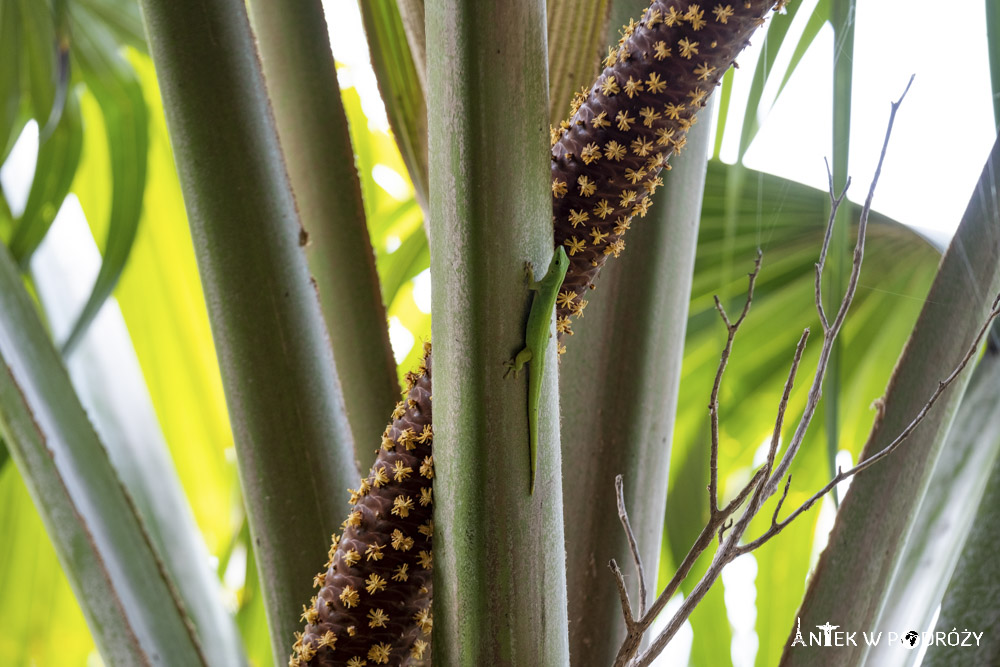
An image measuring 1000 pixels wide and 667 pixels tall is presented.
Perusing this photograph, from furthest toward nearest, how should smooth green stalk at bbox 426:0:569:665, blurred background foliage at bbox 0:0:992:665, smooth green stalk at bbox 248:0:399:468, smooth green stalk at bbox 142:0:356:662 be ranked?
blurred background foliage at bbox 0:0:992:665, smooth green stalk at bbox 248:0:399:468, smooth green stalk at bbox 142:0:356:662, smooth green stalk at bbox 426:0:569:665

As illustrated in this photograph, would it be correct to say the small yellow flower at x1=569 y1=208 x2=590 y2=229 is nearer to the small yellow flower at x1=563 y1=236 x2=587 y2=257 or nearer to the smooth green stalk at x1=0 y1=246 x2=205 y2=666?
the small yellow flower at x1=563 y1=236 x2=587 y2=257

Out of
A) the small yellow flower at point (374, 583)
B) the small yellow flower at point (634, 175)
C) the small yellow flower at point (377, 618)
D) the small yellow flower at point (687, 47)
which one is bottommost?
the small yellow flower at point (377, 618)

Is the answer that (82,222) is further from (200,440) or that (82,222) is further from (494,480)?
(494,480)

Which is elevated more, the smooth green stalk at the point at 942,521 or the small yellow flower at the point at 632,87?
the small yellow flower at the point at 632,87

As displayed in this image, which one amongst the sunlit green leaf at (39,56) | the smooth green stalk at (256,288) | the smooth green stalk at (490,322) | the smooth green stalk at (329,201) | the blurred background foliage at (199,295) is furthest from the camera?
the sunlit green leaf at (39,56)

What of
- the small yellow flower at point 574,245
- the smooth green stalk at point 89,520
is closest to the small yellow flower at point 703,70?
the small yellow flower at point 574,245

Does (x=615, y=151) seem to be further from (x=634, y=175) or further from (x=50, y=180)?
(x=50, y=180)

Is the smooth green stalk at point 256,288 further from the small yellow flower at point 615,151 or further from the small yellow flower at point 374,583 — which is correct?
the small yellow flower at point 615,151

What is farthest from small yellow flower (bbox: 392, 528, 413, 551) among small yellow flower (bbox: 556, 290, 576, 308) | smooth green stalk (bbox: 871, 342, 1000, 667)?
smooth green stalk (bbox: 871, 342, 1000, 667)
